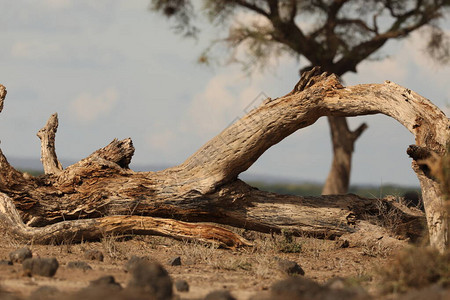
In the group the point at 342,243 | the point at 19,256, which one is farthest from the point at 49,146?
the point at 342,243

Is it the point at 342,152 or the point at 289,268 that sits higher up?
the point at 342,152

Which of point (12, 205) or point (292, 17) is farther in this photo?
point (292, 17)

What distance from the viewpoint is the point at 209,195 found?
9680 mm

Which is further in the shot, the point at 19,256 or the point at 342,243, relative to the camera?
the point at 342,243

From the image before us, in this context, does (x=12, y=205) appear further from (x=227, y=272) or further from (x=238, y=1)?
(x=238, y=1)

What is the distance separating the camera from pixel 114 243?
9109mm

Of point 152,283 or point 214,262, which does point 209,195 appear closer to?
point 214,262

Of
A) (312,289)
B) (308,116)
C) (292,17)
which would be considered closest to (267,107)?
(308,116)

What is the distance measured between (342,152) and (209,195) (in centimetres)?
1204

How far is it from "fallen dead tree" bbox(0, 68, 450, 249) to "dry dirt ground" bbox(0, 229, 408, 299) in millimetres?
272

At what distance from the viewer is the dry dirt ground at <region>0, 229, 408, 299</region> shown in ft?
20.0

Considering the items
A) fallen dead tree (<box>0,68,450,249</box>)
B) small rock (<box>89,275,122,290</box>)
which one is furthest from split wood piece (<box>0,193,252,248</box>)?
small rock (<box>89,275,122,290</box>)

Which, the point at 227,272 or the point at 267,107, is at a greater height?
the point at 267,107

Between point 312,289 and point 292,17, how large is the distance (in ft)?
53.8
